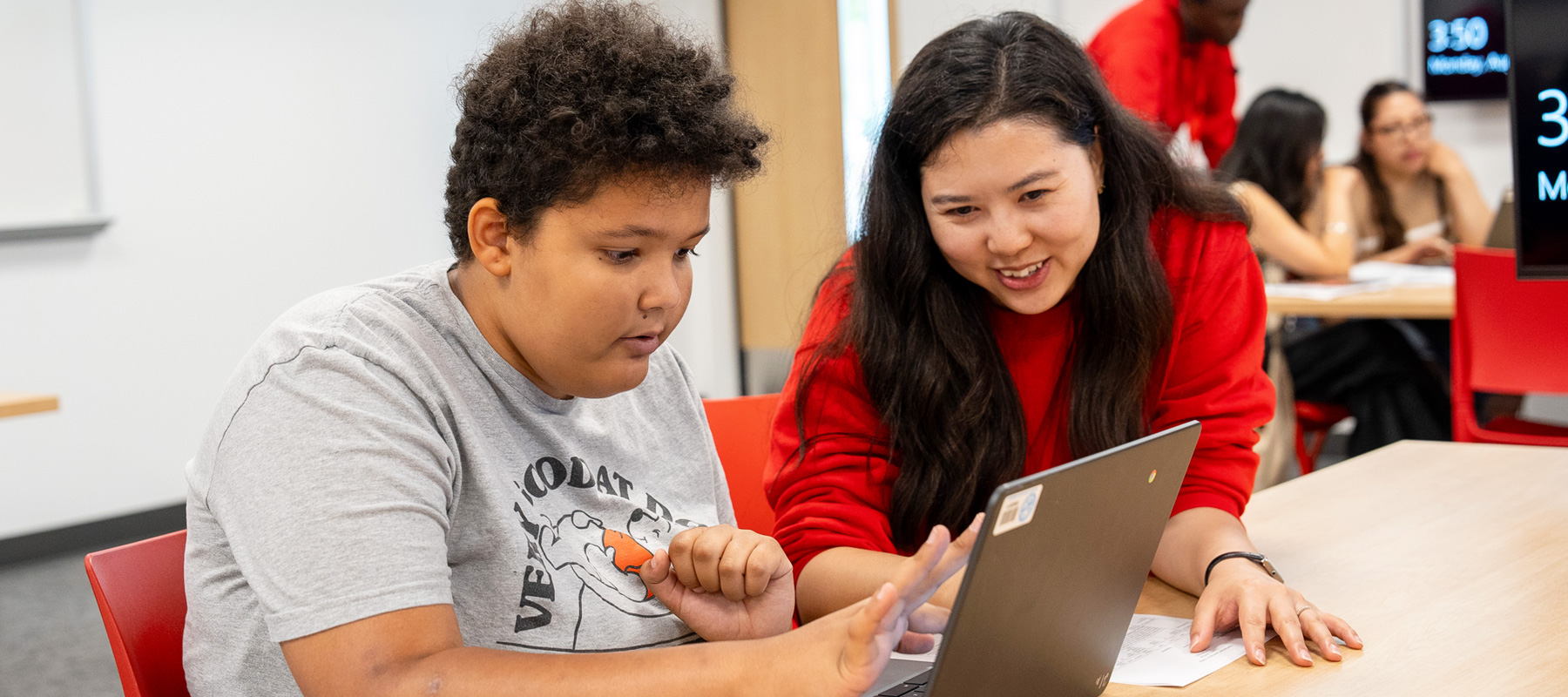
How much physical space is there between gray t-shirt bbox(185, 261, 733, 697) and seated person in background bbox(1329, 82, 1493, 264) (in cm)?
366

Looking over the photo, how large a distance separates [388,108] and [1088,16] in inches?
111

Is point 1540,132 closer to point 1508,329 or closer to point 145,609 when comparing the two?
point 1508,329

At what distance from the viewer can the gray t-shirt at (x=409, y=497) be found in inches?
30.1

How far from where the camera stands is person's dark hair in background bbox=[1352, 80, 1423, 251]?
13.6ft

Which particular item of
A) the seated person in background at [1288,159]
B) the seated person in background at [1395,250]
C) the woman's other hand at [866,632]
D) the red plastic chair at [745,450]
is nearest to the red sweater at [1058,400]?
the red plastic chair at [745,450]

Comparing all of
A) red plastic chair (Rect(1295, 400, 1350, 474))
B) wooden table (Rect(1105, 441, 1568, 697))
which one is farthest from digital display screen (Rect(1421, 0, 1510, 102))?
wooden table (Rect(1105, 441, 1568, 697))

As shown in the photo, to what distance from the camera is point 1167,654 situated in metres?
1.03

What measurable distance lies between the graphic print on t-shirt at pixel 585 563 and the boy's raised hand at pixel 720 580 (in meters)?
0.02

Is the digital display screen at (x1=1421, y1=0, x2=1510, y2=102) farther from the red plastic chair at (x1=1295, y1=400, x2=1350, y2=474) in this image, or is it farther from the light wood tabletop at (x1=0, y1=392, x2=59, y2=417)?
the light wood tabletop at (x1=0, y1=392, x2=59, y2=417)

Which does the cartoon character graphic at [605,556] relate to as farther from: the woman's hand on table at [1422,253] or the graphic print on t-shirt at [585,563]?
the woman's hand on table at [1422,253]

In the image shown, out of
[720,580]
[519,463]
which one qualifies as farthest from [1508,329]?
[519,463]

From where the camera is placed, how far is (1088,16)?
5.31 m

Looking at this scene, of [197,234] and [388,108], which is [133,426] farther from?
[388,108]

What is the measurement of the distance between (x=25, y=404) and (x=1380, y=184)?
3897 mm
